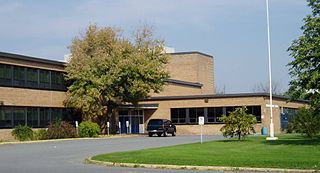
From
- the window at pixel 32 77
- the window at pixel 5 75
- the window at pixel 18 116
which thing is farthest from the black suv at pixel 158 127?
the window at pixel 5 75

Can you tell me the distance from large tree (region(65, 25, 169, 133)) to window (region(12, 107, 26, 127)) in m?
5.96

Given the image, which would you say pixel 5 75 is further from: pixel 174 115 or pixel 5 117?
pixel 174 115

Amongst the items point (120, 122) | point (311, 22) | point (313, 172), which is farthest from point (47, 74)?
point (313, 172)

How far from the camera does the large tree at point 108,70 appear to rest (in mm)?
52622

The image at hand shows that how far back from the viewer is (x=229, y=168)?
18531mm

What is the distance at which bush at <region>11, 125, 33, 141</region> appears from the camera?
149 ft

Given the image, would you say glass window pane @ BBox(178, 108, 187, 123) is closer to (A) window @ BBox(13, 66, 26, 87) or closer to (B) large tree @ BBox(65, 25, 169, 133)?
(B) large tree @ BBox(65, 25, 169, 133)

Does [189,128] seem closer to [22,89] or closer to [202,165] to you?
[22,89]

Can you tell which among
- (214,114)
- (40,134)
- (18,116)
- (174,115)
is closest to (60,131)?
(40,134)

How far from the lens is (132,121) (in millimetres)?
64312

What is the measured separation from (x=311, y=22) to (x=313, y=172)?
565 inches

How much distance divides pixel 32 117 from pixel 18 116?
2.19m

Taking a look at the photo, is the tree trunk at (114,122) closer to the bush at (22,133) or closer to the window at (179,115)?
the window at (179,115)

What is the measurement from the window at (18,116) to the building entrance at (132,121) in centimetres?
1767
